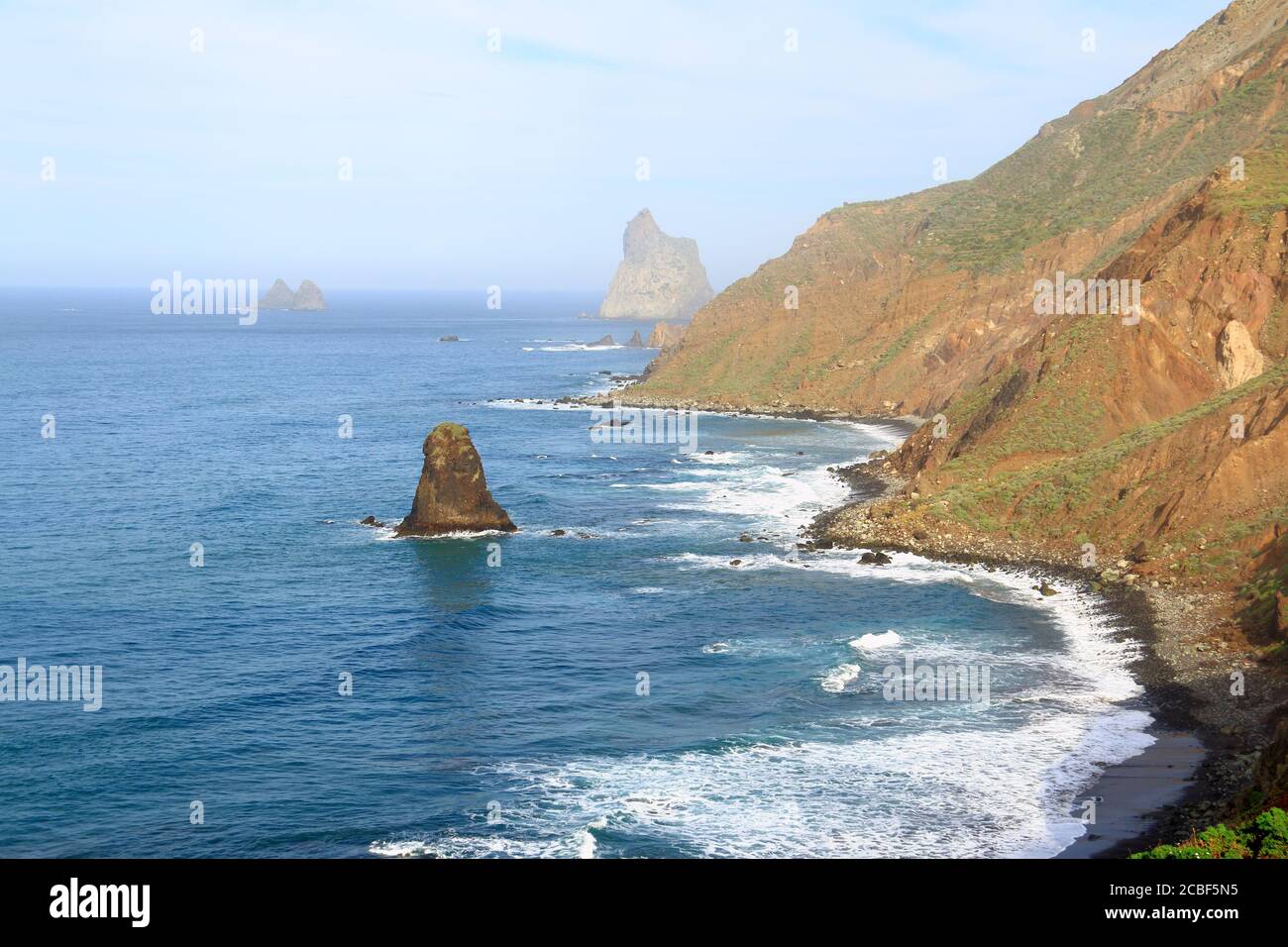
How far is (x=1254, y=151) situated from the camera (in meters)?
94.1

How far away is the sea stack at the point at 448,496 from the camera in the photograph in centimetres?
7694

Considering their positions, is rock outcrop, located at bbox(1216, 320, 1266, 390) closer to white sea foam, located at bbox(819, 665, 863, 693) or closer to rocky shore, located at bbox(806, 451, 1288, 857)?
rocky shore, located at bbox(806, 451, 1288, 857)

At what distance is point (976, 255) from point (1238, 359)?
68.3 meters

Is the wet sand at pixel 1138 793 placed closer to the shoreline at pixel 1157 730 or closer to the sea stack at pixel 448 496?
the shoreline at pixel 1157 730

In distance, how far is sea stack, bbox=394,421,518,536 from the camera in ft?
252

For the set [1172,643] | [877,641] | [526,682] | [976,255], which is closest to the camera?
[526,682]

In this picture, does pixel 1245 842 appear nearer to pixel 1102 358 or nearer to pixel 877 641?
pixel 877 641

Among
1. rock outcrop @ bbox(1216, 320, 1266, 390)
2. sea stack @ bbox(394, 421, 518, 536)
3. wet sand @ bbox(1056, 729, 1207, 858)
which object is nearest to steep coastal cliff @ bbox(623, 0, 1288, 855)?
rock outcrop @ bbox(1216, 320, 1266, 390)

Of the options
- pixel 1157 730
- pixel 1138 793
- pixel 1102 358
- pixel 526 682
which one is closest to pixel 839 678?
pixel 1157 730

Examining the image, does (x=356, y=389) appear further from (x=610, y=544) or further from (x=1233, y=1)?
(x=1233, y=1)

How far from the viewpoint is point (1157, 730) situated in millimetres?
43562

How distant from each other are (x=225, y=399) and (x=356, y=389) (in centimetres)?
1890
